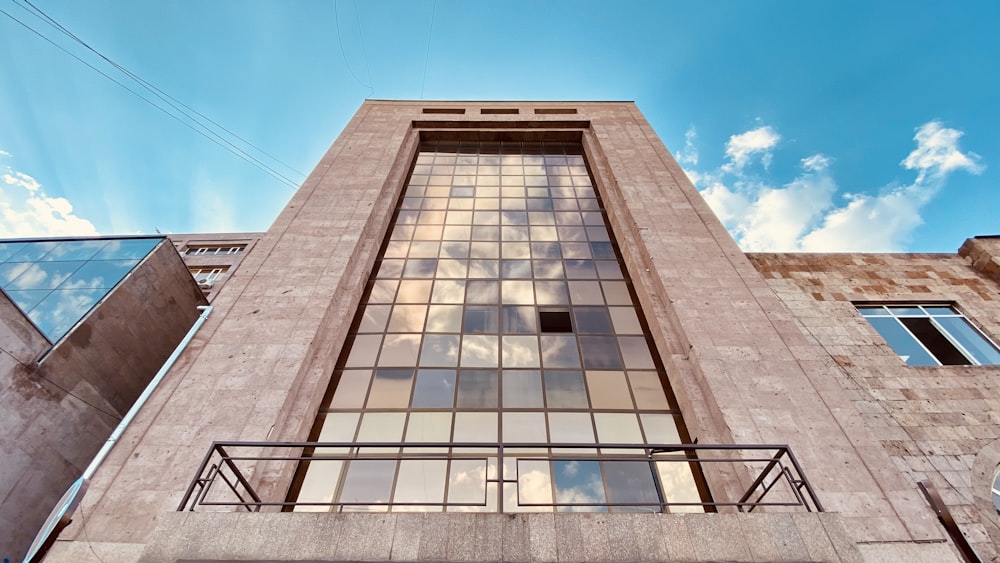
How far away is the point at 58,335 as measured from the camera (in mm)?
10234

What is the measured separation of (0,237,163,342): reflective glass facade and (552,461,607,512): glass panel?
40.1ft

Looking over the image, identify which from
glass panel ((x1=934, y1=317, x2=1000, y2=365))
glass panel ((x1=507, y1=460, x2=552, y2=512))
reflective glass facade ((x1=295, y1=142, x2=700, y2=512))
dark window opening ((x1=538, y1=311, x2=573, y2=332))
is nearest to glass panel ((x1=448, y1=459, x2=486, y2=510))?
reflective glass facade ((x1=295, y1=142, x2=700, y2=512))

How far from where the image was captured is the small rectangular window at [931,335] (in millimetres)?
12070

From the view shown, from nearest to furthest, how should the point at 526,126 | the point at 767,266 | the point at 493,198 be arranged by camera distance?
the point at 767,266, the point at 493,198, the point at 526,126

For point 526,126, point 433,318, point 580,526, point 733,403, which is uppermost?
point 526,126

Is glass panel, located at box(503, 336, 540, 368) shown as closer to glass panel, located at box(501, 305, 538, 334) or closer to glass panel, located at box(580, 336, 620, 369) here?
glass panel, located at box(501, 305, 538, 334)

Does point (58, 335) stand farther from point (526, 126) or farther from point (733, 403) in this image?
point (526, 126)

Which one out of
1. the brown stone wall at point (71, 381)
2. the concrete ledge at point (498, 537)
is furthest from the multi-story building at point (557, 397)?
the brown stone wall at point (71, 381)

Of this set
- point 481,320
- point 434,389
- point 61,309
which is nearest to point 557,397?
point 434,389

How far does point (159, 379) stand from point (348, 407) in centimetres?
407

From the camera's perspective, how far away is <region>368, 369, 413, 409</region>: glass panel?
9.91m

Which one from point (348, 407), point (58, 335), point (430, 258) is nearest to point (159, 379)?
point (58, 335)

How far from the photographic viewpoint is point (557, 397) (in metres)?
10.1

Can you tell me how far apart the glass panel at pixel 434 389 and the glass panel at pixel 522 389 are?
1310 mm
